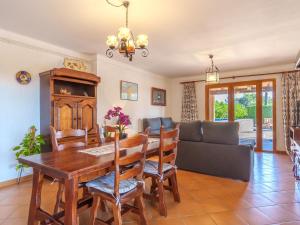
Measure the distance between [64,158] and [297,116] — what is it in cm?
554

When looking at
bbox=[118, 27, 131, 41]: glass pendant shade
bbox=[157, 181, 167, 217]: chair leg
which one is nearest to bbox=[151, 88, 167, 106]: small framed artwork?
bbox=[118, 27, 131, 41]: glass pendant shade

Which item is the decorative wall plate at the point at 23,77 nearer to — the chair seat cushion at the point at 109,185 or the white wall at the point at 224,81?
the chair seat cushion at the point at 109,185

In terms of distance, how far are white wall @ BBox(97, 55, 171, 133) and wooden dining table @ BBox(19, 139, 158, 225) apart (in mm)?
2708

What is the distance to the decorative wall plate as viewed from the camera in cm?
323

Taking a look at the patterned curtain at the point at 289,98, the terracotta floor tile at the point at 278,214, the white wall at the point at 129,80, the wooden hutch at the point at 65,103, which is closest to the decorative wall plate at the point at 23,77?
the wooden hutch at the point at 65,103

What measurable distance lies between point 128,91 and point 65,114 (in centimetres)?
220

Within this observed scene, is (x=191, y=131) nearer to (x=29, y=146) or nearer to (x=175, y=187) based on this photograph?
(x=175, y=187)

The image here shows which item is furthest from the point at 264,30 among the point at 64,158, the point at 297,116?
the point at 64,158

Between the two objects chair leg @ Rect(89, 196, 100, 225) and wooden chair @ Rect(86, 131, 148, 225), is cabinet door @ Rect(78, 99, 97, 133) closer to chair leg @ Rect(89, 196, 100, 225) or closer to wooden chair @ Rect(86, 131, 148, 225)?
wooden chair @ Rect(86, 131, 148, 225)

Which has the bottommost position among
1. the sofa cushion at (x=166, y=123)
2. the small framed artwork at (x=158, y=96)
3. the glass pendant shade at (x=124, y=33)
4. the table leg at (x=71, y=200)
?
the table leg at (x=71, y=200)

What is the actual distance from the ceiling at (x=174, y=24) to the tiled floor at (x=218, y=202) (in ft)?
7.87

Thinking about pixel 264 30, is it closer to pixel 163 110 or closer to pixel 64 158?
pixel 64 158

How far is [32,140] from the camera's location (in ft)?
10.1

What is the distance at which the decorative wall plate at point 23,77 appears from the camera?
10.6 ft
